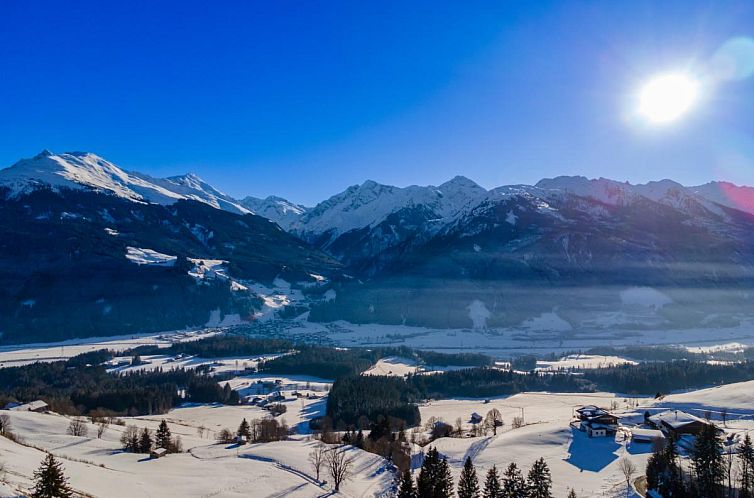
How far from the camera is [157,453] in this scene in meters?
67.5

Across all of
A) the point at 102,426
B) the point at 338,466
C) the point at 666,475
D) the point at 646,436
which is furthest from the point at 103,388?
the point at 666,475

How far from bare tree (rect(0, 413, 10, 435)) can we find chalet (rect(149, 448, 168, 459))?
15565 millimetres

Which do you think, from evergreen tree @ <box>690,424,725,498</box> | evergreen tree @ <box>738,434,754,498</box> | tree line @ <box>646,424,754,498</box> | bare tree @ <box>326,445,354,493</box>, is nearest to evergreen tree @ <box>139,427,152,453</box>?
bare tree @ <box>326,445,354,493</box>

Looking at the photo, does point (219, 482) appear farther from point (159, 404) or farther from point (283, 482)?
point (159, 404)

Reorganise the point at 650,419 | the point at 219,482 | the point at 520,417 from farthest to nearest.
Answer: the point at 520,417, the point at 650,419, the point at 219,482

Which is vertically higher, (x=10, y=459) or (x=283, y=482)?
(x=10, y=459)

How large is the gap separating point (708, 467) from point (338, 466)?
35093mm

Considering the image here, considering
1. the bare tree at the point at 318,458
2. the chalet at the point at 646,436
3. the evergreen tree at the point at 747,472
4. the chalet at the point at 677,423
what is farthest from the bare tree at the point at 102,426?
the evergreen tree at the point at 747,472

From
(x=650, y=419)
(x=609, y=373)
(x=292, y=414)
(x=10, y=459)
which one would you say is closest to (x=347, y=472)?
(x=10, y=459)

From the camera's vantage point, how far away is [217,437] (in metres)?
90.4

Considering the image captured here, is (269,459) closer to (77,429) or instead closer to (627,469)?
(77,429)

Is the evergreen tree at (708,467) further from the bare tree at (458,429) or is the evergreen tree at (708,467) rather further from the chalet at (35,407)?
the chalet at (35,407)

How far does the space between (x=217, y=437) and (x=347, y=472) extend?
3373 cm

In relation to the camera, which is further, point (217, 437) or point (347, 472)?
point (217, 437)
